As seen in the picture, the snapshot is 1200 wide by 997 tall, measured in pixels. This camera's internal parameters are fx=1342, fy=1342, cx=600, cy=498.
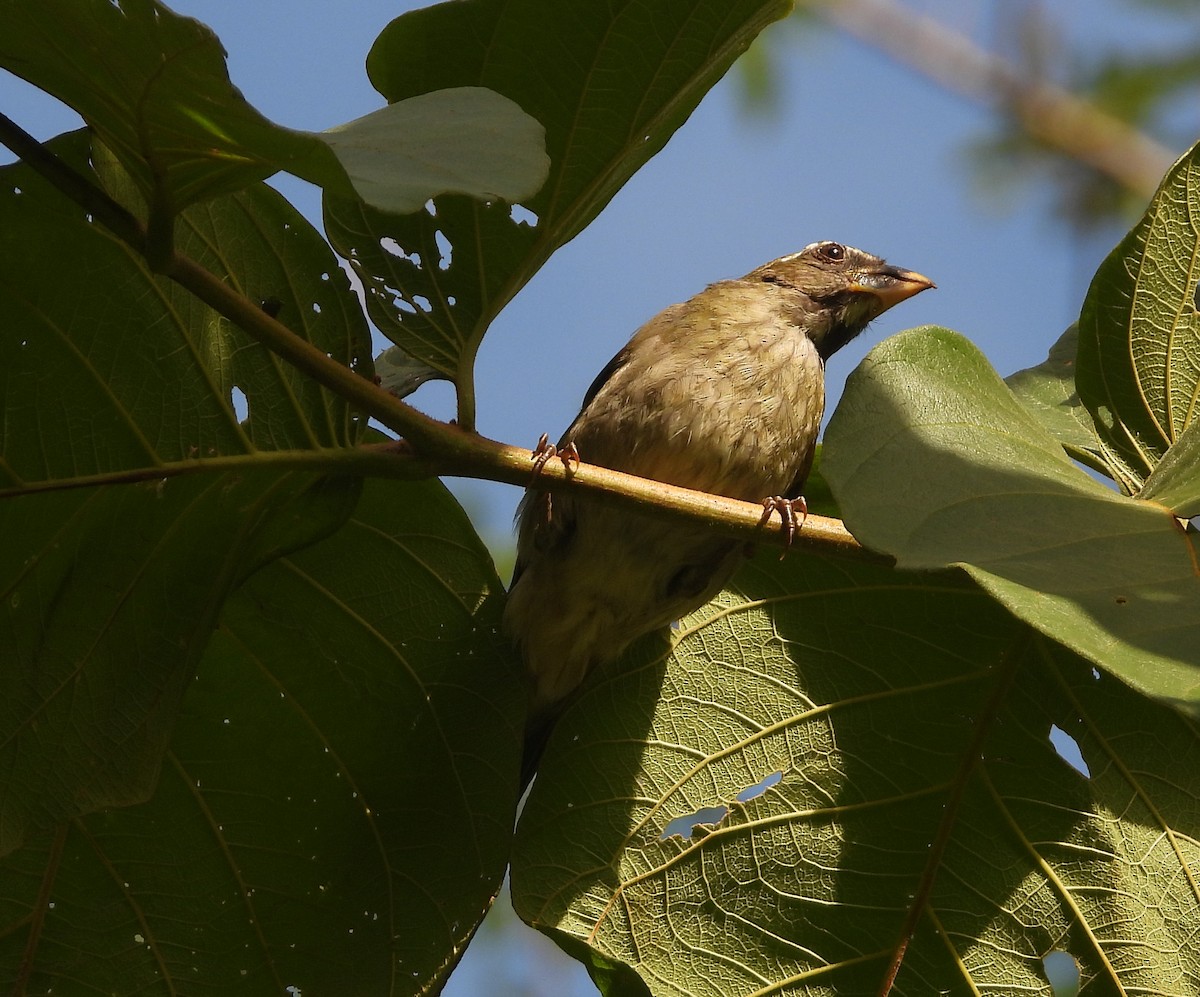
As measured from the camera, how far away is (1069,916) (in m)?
2.49

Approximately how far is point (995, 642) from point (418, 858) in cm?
114

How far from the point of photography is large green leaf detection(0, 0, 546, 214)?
4.42 feet

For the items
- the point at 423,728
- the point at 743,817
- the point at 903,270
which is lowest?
the point at 743,817

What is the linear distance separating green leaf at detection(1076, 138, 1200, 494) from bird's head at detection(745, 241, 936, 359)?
5.56ft

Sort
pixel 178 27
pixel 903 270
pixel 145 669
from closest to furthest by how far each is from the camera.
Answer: pixel 178 27 → pixel 145 669 → pixel 903 270

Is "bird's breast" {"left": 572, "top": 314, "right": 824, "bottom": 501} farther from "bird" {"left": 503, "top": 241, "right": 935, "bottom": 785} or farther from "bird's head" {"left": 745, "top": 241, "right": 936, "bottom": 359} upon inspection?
"bird's head" {"left": 745, "top": 241, "right": 936, "bottom": 359}

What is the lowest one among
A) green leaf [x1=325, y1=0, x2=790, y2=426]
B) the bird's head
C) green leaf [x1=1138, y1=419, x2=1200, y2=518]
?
green leaf [x1=1138, y1=419, x2=1200, y2=518]

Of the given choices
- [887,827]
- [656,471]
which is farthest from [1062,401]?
[656,471]

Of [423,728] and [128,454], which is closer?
[128,454]

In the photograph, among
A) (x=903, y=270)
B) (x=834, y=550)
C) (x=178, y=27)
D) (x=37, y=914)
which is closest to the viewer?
(x=178, y=27)

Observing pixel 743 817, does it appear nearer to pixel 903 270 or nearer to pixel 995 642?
pixel 995 642

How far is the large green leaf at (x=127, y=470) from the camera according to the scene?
2004 mm

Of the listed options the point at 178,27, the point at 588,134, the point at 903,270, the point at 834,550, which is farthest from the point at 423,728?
the point at 903,270

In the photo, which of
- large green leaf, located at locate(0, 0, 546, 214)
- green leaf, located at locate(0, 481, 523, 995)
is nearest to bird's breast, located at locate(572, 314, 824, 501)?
green leaf, located at locate(0, 481, 523, 995)
